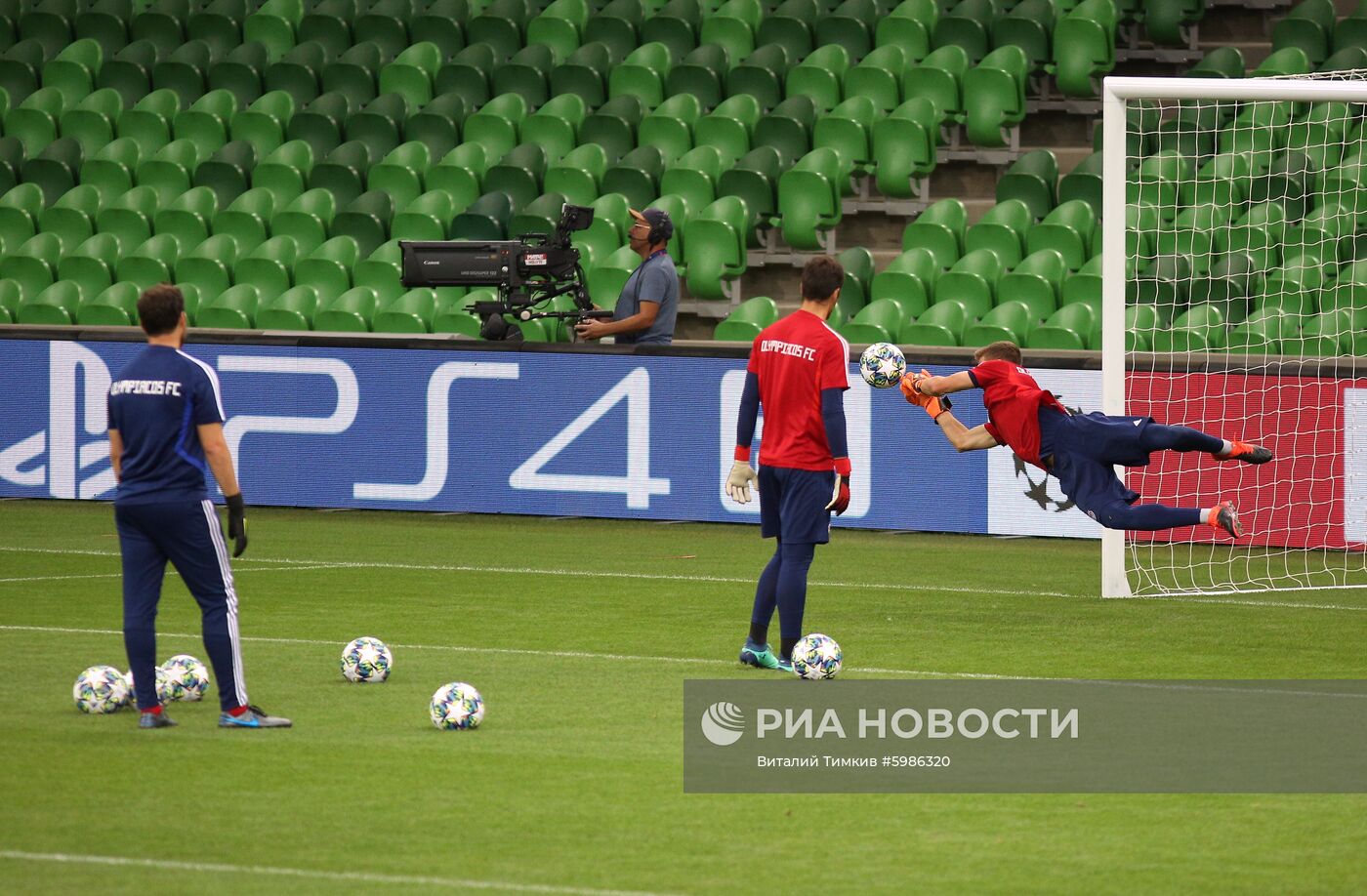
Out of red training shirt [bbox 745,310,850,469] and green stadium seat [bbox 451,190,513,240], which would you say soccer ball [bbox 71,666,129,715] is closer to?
red training shirt [bbox 745,310,850,469]

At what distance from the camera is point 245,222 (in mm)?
20766

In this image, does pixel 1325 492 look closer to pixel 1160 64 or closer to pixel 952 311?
pixel 952 311

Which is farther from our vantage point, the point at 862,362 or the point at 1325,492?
the point at 1325,492

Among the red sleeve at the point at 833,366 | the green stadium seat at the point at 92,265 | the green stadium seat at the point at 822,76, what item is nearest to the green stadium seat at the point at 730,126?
the green stadium seat at the point at 822,76

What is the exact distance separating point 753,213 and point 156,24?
851cm

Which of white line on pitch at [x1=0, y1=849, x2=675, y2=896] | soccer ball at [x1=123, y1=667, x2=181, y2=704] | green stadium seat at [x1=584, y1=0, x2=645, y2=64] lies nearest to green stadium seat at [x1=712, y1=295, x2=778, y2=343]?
green stadium seat at [x1=584, y1=0, x2=645, y2=64]

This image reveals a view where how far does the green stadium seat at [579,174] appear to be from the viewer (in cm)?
2009

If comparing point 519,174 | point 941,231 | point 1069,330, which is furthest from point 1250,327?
point 519,174

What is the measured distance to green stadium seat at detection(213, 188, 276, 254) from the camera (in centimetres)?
2077

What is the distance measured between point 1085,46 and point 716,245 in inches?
154

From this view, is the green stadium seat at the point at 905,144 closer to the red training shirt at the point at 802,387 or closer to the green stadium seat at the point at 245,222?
the green stadium seat at the point at 245,222

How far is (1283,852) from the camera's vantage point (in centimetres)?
659

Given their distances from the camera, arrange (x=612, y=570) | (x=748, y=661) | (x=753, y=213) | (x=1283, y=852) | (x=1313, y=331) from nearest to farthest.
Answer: (x=1283, y=852)
(x=748, y=661)
(x=612, y=570)
(x=1313, y=331)
(x=753, y=213)

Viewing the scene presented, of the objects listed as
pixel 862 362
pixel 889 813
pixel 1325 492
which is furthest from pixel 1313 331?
pixel 889 813
